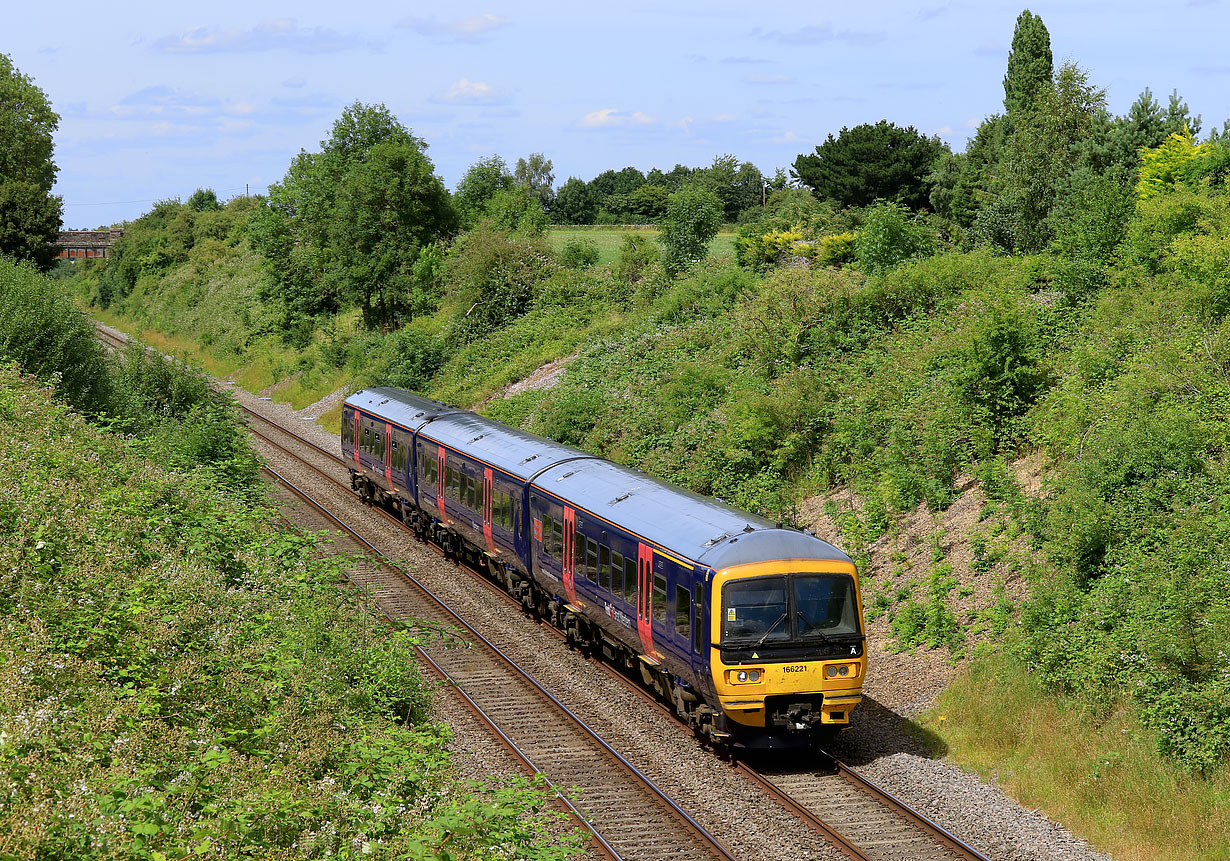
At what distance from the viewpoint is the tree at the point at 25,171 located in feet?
155

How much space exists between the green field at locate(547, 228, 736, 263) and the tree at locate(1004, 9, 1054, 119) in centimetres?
1500

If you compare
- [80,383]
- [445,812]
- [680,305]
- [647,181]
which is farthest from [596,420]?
[647,181]

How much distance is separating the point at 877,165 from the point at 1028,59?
8.15 meters

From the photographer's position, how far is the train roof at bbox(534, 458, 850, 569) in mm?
13812

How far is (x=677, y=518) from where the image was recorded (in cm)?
1557

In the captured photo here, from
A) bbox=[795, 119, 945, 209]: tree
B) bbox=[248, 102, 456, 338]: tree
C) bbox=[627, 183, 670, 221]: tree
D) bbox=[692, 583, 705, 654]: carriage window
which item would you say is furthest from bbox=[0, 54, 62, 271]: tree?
bbox=[627, 183, 670, 221]: tree

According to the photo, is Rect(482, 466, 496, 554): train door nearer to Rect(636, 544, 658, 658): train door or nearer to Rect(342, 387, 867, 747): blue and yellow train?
Rect(342, 387, 867, 747): blue and yellow train

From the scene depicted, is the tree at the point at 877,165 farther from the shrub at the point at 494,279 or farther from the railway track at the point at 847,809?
the railway track at the point at 847,809

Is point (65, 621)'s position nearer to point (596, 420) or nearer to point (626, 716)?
point (626, 716)

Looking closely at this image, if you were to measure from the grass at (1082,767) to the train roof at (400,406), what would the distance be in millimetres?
16169

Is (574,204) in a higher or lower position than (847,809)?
higher

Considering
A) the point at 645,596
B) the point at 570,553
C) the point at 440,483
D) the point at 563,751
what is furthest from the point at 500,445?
the point at 563,751

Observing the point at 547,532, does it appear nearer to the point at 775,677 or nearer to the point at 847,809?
the point at 775,677

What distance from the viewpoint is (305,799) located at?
27.1 feet
